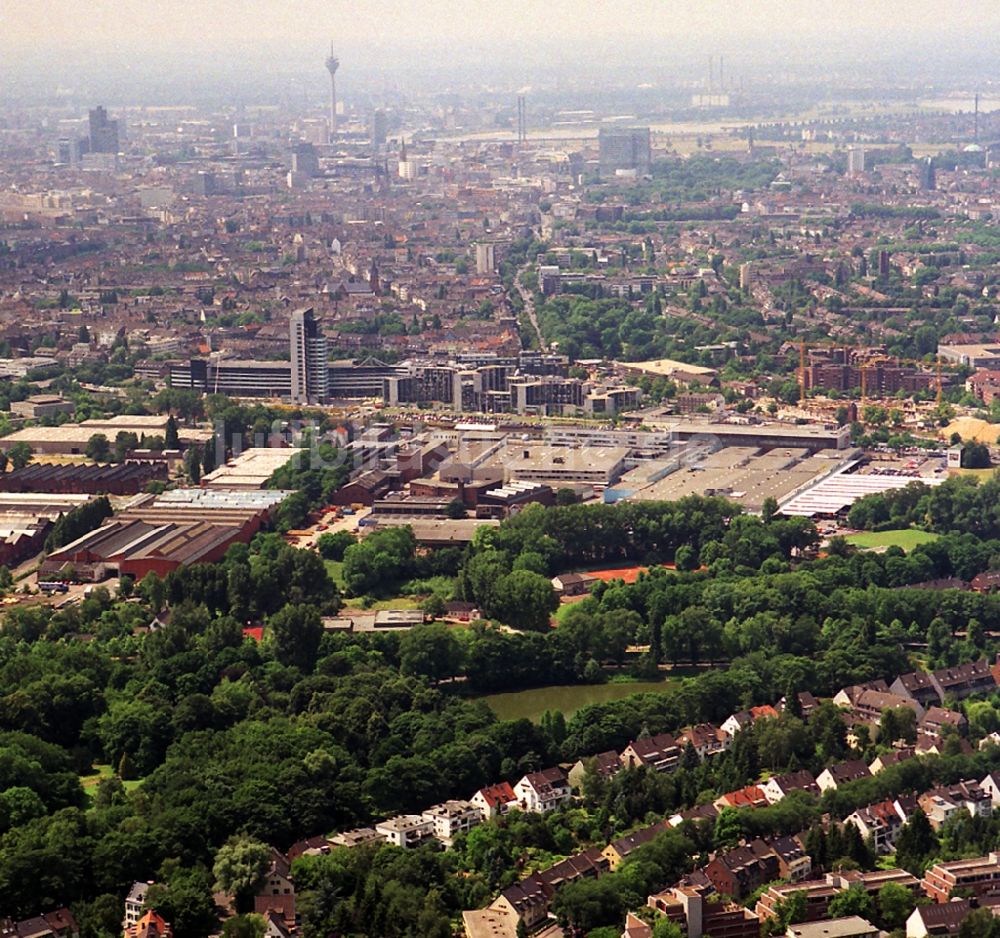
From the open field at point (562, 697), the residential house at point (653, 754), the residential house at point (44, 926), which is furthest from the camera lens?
the open field at point (562, 697)

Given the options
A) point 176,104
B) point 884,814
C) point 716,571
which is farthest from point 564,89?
point 884,814

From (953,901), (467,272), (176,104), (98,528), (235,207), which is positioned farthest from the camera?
(176,104)

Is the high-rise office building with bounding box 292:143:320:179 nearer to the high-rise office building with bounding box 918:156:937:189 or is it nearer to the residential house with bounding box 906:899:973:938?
the high-rise office building with bounding box 918:156:937:189

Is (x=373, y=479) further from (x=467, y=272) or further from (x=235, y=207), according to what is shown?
(x=235, y=207)

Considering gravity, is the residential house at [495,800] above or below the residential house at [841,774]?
below

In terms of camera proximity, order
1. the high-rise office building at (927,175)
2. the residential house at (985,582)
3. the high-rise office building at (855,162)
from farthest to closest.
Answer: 1. the high-rise office building at (855,162)
2. the high-rise office building at (927,175)
3. the residential house at (985,582)

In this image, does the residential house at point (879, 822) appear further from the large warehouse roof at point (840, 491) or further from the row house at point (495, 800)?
the large warehouse roof at point (840, 491)

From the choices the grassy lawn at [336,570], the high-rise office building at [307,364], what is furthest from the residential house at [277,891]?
the high-rise office building at [307,364]
